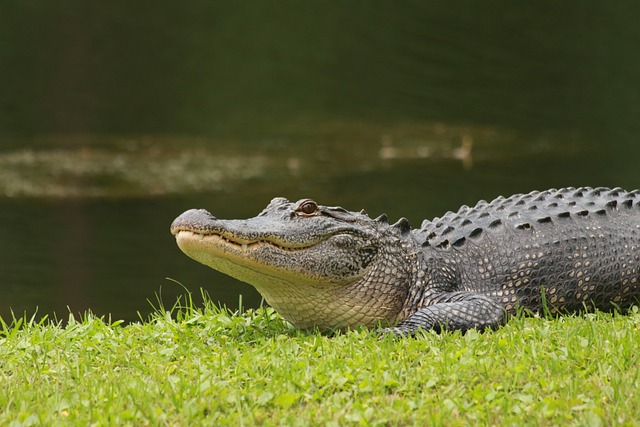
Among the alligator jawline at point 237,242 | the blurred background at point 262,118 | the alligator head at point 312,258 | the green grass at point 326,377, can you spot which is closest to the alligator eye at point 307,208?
the alligator head at point 312,258

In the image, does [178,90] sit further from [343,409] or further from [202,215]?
[343,409]

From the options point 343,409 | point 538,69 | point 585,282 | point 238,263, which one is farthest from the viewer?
point 538,69

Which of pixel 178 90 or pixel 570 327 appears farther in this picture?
pixel 178 90

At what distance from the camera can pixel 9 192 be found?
14.0 metres

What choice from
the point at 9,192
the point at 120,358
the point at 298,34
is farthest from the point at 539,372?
the point at 298,34

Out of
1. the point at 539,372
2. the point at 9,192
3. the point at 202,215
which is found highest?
the point at 202,215

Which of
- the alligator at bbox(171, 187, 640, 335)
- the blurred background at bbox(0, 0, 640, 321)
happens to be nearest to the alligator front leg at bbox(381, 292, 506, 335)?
the alligator at bbox(171, 187, 640, 335)

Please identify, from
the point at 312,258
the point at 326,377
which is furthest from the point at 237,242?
the point at 326,377

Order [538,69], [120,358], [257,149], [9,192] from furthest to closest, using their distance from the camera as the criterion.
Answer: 1. [538,69]
2. [257,149]
3. [9,192]
4. [120,358]

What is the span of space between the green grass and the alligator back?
469mm

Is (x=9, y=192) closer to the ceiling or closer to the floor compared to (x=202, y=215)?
closer to the floor

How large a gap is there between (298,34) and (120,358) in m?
20.2

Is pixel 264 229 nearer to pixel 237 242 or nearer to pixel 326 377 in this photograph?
pixel 237 242

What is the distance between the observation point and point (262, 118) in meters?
18.8
